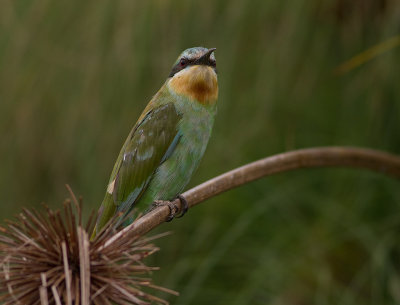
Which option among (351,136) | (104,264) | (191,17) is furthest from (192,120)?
(351,136)

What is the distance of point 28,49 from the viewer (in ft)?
7.46

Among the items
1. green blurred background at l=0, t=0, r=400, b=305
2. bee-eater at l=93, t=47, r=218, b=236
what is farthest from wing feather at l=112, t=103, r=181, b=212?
green blurred background at l=0, t=0, r=400, b=305

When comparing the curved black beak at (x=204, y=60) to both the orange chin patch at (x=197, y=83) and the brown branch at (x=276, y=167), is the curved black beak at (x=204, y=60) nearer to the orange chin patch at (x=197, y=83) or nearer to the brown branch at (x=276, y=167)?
the orange chin patch at (x=197, y=83)

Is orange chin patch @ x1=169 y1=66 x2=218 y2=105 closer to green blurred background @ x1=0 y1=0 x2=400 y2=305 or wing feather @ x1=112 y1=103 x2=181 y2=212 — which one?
wing feather @ x1=112 y1=103 x2=181 y2=212

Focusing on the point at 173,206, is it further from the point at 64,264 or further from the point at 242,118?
the point at 242,118

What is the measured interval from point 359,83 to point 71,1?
3.44 ft

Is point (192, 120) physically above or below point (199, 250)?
above

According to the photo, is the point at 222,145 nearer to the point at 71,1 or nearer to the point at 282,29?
the point at 282,29

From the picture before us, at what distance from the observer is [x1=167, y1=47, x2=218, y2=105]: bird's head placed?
4.96ft

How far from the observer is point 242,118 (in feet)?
7.51

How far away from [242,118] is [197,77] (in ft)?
2.61

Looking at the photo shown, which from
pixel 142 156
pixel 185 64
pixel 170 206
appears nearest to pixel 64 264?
pixel 170 206

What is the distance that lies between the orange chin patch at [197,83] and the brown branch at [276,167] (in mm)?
266

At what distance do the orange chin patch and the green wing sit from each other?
0.05 metres
